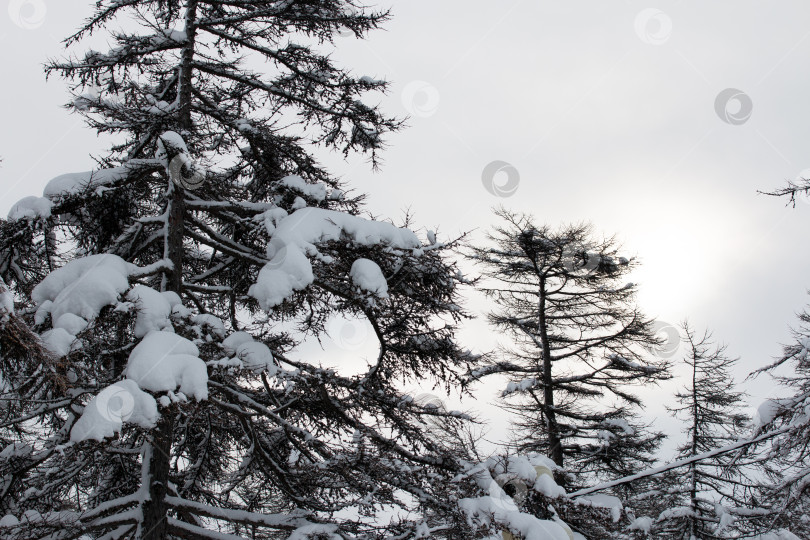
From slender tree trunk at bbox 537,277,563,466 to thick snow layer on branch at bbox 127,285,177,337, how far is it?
36.9 ft

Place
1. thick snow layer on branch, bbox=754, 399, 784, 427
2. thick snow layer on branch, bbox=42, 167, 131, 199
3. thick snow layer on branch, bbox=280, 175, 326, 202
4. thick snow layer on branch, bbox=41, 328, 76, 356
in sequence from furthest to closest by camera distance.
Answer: thick snow layer on branch, bbox=754, 399, 784, 427 → thick snow layer on branch, bbox=280, 175, 326, 202 → thick snow layer on branch, bbox=42, 167, 131, 199 → thick snow layer on branch, bbox=41, 328, 76, 356

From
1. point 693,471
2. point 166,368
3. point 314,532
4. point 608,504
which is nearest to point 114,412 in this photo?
point 166,368

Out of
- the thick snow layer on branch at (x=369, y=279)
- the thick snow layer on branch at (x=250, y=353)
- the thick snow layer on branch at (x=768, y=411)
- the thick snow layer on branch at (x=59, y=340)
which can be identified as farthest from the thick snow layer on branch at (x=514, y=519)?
the thick snow layer on branch at (x=768, y=411)

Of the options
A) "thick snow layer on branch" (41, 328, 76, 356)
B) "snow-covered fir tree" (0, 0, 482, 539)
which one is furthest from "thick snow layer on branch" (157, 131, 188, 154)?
"thick snow layer on branch" (41, 328, 76, 356)

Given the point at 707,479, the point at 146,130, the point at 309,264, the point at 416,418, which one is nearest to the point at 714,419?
the point at 707,479

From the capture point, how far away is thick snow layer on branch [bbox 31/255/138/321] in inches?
173

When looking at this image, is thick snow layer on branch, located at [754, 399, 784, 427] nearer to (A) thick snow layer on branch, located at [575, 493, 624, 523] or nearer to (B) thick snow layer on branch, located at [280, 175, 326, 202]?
(A) thick snow layer on branch, located at [575, 493, 624, 523]

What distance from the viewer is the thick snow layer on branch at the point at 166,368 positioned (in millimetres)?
3965

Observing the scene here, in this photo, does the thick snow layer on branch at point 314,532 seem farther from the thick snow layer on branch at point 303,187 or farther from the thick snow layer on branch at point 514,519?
the thick snow layer on branch at point 303,187

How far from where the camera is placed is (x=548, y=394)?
47.9 ft

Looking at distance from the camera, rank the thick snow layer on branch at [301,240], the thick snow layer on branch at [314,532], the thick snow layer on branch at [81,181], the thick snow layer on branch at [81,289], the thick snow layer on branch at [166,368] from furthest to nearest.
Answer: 1. the thick snow layer on branch at [81,181]
2. the thick snow layer on branch at [301,240]
3. the thick snow layer on branch at [314,532]
4. the thick snow layer on branch at [81,289]
5. the thick snow layer on branch at [166,368]

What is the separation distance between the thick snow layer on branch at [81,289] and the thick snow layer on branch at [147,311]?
0.13 metres

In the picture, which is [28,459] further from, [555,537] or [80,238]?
[555,537]

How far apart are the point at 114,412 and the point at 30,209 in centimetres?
271
